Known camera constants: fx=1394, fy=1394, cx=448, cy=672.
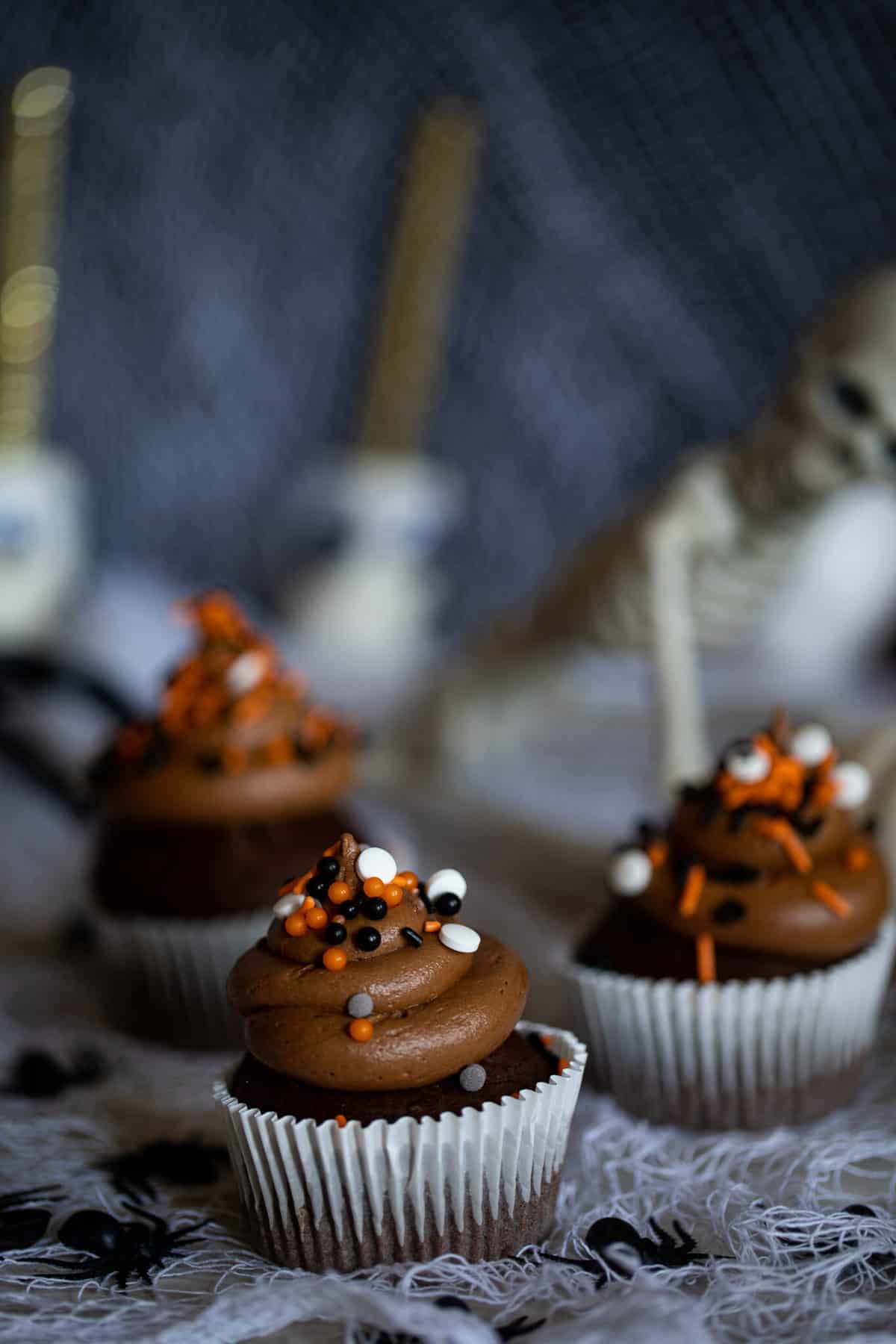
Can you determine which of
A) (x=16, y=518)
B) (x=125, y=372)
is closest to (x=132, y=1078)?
(x=16, y=518)

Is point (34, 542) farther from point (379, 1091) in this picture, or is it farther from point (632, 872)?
point (379, 1091)

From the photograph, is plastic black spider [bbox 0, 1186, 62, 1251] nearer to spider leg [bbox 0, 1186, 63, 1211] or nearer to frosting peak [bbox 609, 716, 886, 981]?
spider leg [bbox 0, 1186, 63, 1211]

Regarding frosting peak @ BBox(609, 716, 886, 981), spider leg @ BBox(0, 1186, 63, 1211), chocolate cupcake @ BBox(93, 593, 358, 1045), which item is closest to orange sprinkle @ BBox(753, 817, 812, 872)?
frosting peak @ BBox(609, 716, 886, 981)

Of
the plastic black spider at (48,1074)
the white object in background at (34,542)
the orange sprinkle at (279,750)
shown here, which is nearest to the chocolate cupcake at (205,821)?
the orange sprinkle at (279,750)

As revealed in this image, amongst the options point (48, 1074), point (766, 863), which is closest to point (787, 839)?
point (766, 863)

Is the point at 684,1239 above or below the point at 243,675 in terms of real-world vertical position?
below

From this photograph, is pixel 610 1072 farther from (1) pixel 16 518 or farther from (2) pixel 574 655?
(1) pixel 16 518

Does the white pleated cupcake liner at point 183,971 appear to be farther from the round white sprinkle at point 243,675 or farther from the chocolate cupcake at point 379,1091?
the chocolate cupcake at point 379,1091
